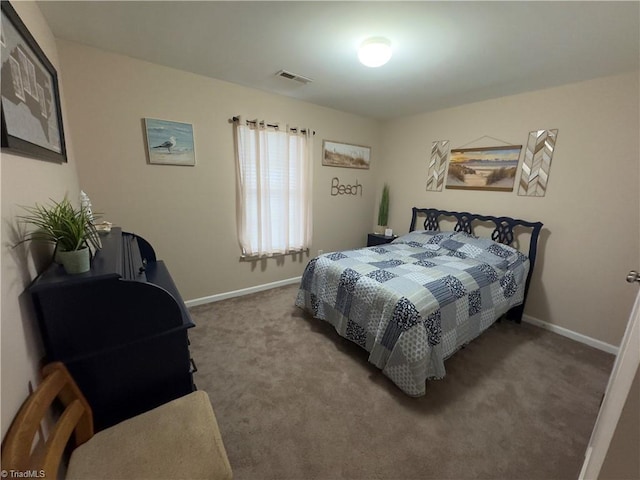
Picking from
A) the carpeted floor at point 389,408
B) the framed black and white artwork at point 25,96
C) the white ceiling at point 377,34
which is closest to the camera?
the framed black and white artwork at point 25,96

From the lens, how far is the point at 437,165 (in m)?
3.29

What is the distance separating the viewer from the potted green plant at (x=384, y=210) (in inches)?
152

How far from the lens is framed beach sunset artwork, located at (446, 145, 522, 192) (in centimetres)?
270

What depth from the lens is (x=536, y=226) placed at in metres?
2.49

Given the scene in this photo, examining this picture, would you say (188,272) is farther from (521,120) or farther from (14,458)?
(521,120)

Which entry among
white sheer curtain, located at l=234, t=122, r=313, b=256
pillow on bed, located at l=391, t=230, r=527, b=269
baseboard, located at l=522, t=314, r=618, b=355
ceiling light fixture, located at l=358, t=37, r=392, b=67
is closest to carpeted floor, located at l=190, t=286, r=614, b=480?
baseboard, located at l=522, t=314, r=618, b=355

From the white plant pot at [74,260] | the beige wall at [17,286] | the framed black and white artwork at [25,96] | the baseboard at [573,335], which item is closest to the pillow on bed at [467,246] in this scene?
the baseboard at [573,335]

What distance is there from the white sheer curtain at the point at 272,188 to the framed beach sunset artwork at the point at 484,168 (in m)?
1.81

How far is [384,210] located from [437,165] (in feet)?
3.17

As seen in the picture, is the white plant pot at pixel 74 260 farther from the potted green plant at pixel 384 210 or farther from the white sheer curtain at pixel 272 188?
the potted green plant at pixel 384 210

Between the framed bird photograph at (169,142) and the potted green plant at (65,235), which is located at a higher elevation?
the framed bird photograph at (169,142)

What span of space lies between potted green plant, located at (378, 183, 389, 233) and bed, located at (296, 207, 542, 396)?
36.3 inches

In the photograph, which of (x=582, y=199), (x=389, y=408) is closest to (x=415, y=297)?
(x=389, y=408)

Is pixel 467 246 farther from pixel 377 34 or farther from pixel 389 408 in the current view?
pixel 377 34
